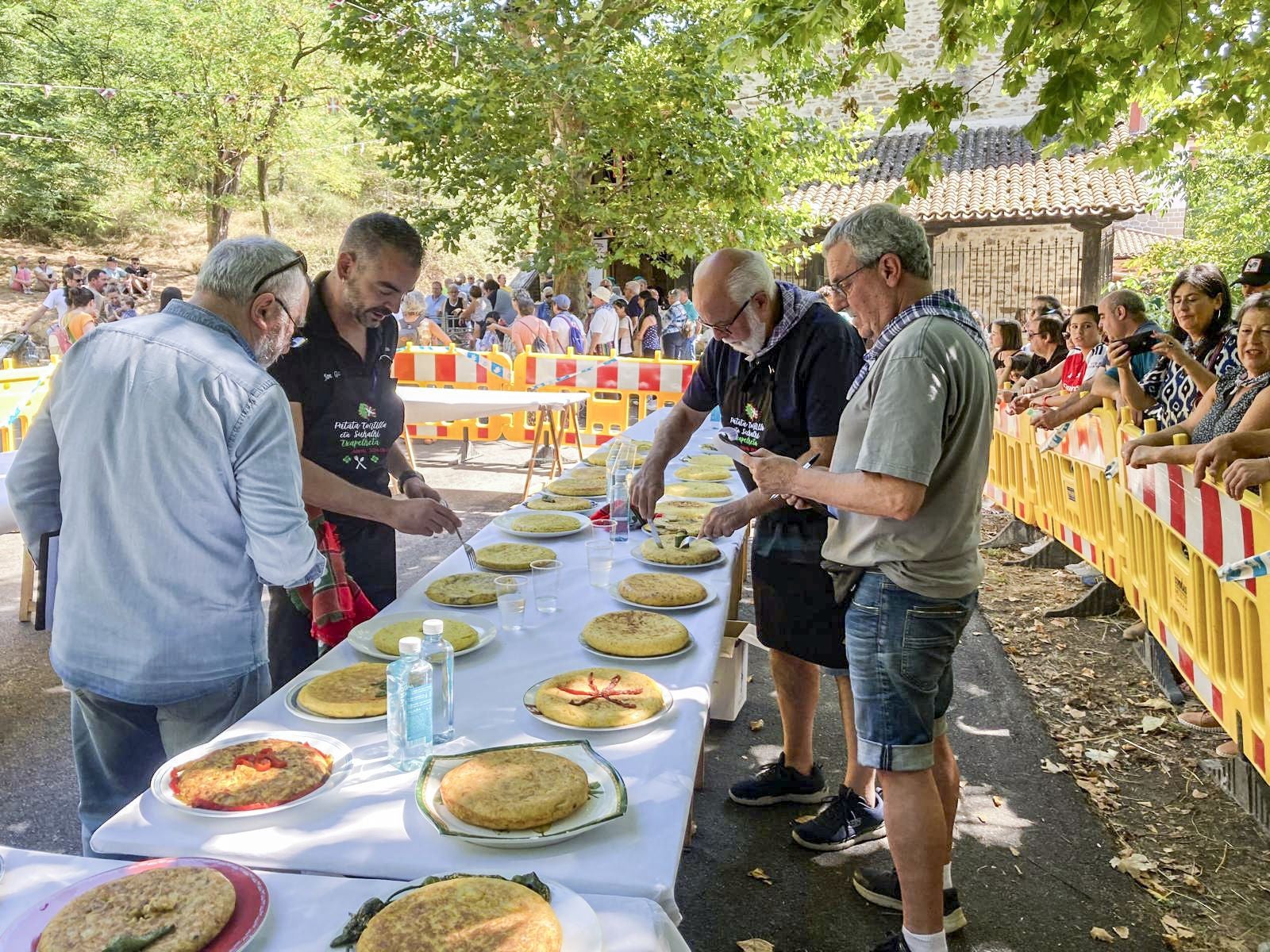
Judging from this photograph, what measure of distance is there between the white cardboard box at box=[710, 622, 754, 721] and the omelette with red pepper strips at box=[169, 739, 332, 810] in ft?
8.25

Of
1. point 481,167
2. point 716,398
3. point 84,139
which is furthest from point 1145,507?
point 84,139

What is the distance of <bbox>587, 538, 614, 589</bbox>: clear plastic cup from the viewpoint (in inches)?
117

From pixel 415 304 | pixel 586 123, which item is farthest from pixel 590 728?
pixel 586 123

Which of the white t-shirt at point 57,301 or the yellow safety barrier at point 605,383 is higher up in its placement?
the white t-shirt at point 57,301

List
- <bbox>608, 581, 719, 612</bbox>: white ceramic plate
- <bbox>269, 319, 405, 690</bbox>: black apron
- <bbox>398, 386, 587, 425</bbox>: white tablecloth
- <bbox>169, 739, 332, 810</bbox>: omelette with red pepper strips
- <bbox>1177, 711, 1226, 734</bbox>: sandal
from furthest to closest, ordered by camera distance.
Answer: <bbox>398, 386, 587, 425</bbox>: white tablecloth
<bbox>1177, 711, 1226, 734</bbox>: sandal
<bbox>269, 319, 405, 690</bbox>: black apron
<bbox>608, 581, 719, 612</bbox>: white ceramic plate
<bbox>169, 739, 332, 810</bbox>: omelette with red pepper strips

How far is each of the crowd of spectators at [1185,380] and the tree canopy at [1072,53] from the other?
41.6 inches

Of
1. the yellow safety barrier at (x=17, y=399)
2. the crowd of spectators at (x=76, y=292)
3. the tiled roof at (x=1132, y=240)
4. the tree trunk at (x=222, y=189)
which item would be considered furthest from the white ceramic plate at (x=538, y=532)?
the tree trunk at (x=222, y=189)

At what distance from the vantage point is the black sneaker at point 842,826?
10.9ft

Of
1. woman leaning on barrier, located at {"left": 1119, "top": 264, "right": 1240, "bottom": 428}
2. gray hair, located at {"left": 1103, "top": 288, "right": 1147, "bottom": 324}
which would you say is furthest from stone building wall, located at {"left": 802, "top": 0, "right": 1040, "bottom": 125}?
woman leaning on barrier, located at {"left": 1119, "top": 264, "right": 1240, "bottom": 428}

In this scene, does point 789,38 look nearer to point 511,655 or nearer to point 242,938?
point 511,655

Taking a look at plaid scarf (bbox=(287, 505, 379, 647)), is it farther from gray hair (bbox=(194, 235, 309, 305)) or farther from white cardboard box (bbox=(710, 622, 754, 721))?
white cardboard box (bbox=(710, 622, 754, 721))

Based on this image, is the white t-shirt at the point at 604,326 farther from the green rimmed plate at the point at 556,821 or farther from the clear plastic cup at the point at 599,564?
the green rimmed plate at the point at 556,821

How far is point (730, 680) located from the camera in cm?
420

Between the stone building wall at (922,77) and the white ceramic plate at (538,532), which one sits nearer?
the white ceramic plate at (538,532)
